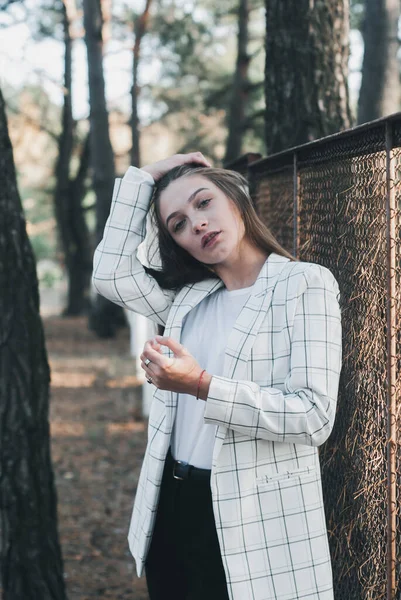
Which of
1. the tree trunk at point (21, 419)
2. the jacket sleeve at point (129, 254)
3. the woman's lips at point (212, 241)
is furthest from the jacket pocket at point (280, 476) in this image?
the tree trunk at point (21, 419)

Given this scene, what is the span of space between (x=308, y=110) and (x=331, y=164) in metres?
1.68

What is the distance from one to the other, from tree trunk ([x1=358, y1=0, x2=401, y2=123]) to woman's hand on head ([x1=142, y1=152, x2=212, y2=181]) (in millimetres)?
5638

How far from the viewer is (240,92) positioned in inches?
632

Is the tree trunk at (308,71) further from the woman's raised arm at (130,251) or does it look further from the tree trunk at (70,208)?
the tree trunk at (70,208)

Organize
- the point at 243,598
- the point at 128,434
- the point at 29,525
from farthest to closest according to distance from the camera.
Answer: the point at 128,434, the point at 29,525, the point at 243,598

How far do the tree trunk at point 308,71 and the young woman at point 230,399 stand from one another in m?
1.79

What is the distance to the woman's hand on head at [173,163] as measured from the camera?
269 centimetres

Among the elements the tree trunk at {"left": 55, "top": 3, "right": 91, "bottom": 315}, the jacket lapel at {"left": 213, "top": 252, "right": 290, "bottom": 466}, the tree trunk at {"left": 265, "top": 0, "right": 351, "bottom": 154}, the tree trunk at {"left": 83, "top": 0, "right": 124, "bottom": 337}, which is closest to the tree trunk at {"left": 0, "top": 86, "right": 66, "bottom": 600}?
the tree trunk at {"left": 265, "top": 0, "right": 351, "bottom": 154}

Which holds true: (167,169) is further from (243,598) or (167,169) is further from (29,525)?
(29,525)

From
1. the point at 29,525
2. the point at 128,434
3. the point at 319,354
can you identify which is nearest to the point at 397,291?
the point at 319,354

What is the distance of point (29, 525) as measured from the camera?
371 centimetres

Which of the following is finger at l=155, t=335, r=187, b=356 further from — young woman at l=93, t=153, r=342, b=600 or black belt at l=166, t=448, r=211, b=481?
black belt at l=166, t=448, r=211, b=481

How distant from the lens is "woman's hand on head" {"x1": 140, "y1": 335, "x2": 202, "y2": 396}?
203cm

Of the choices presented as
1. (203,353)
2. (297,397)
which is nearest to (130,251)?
(203,353)
